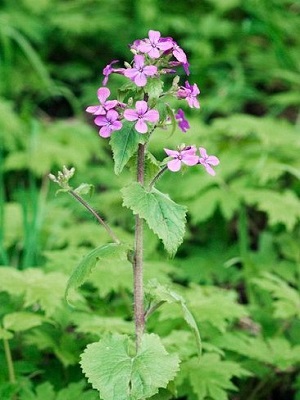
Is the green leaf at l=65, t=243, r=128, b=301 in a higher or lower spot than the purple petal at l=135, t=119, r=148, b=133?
lower

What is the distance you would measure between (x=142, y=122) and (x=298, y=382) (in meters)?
1.19

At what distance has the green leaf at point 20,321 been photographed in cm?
192

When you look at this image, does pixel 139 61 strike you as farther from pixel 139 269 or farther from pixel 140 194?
pixel 139 269

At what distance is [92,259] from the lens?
154 centimetres

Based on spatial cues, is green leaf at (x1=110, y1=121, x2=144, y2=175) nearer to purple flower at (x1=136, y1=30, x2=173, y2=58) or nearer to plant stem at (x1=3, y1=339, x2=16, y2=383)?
purple flower at (x1=136, y1=30, x2=173, y2=58)

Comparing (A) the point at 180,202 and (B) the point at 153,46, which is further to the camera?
(A) the point at 180,202

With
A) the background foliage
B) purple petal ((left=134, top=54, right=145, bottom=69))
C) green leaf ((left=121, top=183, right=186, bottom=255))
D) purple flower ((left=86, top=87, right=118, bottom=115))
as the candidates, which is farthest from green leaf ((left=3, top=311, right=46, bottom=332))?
purple petal ((left=134, top=54, right=145, bottom=69))

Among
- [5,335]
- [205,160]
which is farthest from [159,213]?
[5,335]

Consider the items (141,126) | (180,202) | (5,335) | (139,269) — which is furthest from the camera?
(180,202)

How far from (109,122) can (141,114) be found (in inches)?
2.9

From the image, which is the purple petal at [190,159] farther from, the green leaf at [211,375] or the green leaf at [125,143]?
the green leaf at [211,375]

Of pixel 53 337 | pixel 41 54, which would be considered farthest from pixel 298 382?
pixel 41 54

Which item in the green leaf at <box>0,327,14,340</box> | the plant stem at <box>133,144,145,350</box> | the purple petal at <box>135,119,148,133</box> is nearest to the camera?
the purple petal at <box>135,119,148,133</box>

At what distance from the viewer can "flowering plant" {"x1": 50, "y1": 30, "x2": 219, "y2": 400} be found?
1.47 meters
